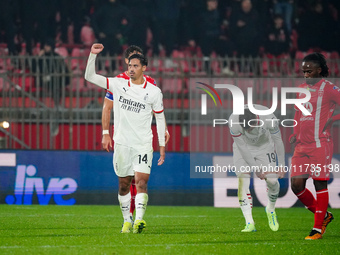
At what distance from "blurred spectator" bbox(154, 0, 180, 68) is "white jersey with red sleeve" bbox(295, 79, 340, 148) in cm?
1073

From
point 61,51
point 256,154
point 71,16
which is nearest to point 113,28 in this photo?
point 71,16

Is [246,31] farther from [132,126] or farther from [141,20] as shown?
[132,126]

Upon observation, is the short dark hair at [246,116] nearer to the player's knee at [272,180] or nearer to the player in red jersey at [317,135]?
the player in red jersey at [317,135]

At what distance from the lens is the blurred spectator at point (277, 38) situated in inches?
723

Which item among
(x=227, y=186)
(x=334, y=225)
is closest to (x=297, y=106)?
(x=334, y=225)

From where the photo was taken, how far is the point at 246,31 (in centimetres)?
1819

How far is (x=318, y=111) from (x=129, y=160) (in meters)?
2.21

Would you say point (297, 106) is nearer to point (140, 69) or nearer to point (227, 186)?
point (140, 69)

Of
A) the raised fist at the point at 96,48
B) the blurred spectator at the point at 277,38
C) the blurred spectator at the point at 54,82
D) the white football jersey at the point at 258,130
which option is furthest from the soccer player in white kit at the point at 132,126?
the blurred spectator at the point at 277,38

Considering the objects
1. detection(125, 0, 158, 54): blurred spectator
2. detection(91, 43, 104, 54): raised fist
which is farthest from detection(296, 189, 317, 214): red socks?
detection(125, 0, 158, 54): blurred spectator

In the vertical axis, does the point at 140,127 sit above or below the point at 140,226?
above

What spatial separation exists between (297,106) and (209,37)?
35.7 feet

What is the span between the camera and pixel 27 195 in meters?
13.4

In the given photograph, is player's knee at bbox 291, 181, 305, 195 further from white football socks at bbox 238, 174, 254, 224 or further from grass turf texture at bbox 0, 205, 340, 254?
white football socks at bbox 238, 174, 254, 224
